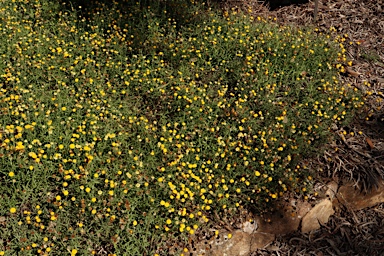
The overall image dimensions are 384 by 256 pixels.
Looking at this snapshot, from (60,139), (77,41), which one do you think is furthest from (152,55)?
(60,139)

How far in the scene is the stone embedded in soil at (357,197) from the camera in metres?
4.37

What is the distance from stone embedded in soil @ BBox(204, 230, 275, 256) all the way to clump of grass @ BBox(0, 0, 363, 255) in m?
0.26

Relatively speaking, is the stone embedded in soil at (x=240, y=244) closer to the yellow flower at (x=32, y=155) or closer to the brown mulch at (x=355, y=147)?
the brown mulch at (x=355, y=147)

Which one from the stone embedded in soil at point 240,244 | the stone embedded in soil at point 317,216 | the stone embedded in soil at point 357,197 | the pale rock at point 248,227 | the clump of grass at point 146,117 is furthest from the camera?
the stone embedded in soil at point 357,197

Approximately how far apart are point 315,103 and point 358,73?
1.14 metres

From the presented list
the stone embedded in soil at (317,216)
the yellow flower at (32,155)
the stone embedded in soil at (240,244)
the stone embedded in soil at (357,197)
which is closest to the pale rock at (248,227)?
the stone embedded in soil at (240,244)

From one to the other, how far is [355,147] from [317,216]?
1.00 m

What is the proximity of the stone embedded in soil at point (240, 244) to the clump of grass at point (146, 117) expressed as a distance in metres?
0.26

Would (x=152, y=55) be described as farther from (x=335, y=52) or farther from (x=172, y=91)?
(x=335, y=52)

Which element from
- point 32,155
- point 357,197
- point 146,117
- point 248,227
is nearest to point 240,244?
point 248,227

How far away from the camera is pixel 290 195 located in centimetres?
418

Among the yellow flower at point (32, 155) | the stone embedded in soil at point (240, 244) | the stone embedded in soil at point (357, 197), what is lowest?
the stone embedded in soil at point (240, 244)

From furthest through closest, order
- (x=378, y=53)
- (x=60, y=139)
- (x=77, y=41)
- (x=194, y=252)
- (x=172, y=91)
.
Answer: (x=378, y=53) → (x=77, y=41) → (x=172, y=91) → (x=60, y=139) → (x=194, y=252)

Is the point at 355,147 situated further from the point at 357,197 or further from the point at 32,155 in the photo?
the point at 32,155
